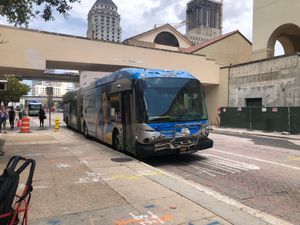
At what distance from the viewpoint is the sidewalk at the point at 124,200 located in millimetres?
4711

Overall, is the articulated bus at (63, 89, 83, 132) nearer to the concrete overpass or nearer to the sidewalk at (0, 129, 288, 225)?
the concrete overpass

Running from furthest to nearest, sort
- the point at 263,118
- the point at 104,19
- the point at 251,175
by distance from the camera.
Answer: the point at 104,19 → the point at 263,118 → the point at 251,175

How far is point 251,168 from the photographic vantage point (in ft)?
30.1

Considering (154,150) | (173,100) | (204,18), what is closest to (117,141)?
(154,150)

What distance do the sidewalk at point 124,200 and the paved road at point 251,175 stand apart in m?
0.62

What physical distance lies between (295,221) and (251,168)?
4.28m

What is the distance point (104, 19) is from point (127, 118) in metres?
19.3

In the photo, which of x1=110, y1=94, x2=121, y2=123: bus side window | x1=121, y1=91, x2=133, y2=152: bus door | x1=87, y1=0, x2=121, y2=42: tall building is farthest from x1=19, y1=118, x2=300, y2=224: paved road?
x1=87, y1=0, x2=121, y2=42: tall building

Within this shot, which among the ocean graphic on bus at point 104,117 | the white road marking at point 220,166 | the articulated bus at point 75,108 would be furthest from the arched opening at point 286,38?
the white road marking at point 220,166

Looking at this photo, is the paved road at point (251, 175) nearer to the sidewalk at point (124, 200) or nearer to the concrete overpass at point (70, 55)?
the sidewalk at point (124, 200)

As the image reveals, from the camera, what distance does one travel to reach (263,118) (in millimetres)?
23906

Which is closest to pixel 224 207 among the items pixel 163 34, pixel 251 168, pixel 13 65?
pixel 251 168

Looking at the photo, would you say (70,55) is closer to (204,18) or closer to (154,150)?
(154,150)

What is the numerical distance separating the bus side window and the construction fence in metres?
14.5
